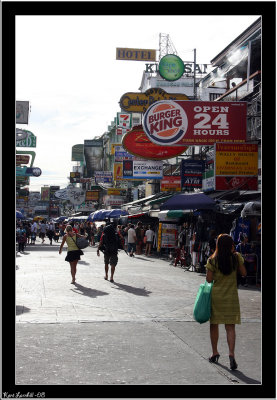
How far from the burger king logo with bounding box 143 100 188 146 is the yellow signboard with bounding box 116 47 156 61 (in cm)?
3126

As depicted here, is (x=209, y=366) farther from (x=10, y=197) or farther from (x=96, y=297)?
(x=96, y=297)

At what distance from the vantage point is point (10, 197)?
4.60m

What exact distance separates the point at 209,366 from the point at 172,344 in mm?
1220

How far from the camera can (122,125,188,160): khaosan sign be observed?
21.9m

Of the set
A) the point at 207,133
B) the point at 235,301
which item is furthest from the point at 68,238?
the point at 235,301

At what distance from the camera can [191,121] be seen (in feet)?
51.8

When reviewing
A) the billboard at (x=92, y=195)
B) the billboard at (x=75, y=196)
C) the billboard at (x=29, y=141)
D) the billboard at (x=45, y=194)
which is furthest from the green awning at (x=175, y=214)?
the billboard at (x=45, y=194)

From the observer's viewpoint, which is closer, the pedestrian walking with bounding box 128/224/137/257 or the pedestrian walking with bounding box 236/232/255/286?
the pedestrian walking with bounding box 236/232/255/286

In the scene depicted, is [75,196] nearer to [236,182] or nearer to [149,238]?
[149,238]

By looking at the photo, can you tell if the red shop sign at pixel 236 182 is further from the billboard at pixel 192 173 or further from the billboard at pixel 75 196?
the billboard at pixel 75 196

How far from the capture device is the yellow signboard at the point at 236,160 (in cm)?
1619

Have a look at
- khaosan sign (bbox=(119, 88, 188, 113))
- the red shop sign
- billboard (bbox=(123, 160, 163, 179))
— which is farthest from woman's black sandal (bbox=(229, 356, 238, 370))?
billboard (bbox=(123, 160, 163, 179))

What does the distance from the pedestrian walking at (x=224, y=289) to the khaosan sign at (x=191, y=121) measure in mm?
9163

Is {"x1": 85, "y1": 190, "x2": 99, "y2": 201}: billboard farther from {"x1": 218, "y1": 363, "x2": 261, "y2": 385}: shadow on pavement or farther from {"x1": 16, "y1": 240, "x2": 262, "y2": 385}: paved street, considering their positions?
{"x1": 218, "y1": 363, "x2": 261, "y2": 385}: shadow on pavement
